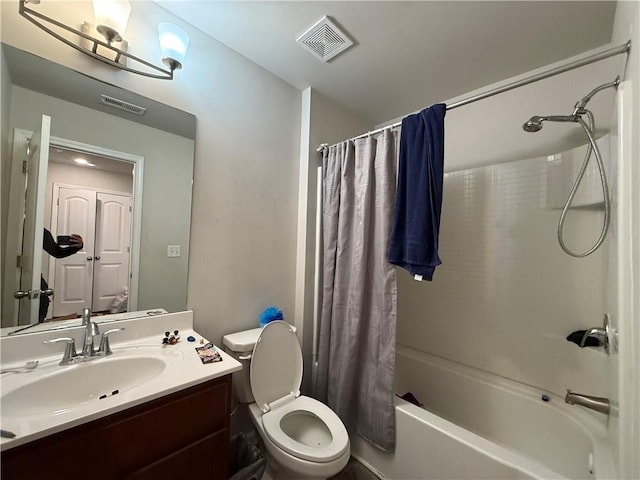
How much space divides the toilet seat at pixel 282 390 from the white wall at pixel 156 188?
1.71 ft

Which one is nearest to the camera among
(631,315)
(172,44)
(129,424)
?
(631,315)

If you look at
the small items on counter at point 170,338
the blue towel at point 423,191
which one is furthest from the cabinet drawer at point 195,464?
the blue towel at point 423,191

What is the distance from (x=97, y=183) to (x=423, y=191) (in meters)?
1.51

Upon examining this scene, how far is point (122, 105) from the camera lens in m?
1.20

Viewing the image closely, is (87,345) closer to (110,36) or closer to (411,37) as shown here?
(110,36)

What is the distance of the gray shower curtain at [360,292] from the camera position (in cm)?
142

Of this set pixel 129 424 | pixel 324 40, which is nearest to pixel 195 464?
pixel 129 424

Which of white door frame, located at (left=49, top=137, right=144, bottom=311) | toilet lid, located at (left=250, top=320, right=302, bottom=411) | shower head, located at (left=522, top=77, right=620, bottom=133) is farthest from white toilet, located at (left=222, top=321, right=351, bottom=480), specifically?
shower head, located at (left=522, top=77, right=620, bottom=133)

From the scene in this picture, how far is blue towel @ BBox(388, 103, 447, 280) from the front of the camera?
49.9 inches

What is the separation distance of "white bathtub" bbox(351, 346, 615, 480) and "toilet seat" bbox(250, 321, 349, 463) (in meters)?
0.37

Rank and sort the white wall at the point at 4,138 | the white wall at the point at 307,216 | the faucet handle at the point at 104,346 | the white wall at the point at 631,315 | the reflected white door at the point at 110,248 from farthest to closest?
the white wall at the point at 307,216
the reflected white door at the point at 110,248
the faucet handle at the point at 104,346
the white wall at the point at 4,138
the white wall at the point at 631,315

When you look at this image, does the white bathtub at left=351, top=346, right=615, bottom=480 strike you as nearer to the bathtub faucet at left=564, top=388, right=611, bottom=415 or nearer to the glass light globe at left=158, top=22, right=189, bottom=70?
the bathtub faucet at left=564, top=388, right=611, bottom=415

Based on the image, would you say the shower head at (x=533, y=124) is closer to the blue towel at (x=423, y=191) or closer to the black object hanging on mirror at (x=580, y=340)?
the blue towel at (x=423, y=191)

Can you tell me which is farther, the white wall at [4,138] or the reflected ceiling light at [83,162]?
the reflected ceiling light at [83,162]
